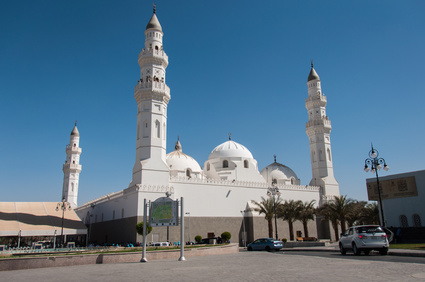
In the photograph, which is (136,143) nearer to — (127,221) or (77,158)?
(127,221)

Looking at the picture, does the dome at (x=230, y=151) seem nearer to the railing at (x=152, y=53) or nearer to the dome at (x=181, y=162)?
the dome at (x=181, y=162)

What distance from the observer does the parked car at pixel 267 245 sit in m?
22.2

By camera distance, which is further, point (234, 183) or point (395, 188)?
point (234, 183)

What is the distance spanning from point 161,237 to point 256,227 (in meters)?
10.8

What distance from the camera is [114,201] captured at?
3497 cm

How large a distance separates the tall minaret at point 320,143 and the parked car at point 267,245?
21.0 metres

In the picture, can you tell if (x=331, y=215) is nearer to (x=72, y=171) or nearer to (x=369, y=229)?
(x=369, y=229)

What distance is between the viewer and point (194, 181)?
33.0 meters

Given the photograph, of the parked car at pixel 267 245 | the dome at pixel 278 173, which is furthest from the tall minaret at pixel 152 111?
the dome at pixel 278 173

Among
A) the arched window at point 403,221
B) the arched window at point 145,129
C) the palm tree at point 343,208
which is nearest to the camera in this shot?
the arched window at point 403,221

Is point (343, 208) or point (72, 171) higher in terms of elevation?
point (72, 171)

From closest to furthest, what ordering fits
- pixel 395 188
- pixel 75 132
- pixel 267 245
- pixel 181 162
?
pixel 267 245 < pixel 395 188 < pixel 181 162 < pixel 75 132

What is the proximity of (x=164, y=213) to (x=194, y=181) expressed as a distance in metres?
16.4

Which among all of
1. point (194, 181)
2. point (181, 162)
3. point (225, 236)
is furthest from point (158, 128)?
point (225, 236)
